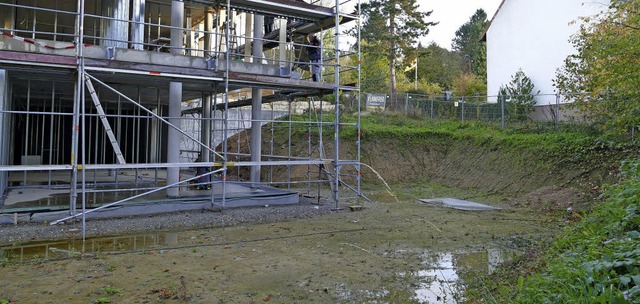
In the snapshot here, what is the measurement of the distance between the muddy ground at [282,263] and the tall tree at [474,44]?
87.8 ft

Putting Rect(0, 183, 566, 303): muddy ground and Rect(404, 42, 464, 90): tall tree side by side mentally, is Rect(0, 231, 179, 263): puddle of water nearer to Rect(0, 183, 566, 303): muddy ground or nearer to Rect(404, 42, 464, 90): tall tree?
Rect(0, 183, 566, 303): muddy ground

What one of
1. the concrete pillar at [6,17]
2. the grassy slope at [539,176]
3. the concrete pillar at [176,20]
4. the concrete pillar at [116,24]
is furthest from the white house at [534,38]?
the concrete pillar at [6,17]

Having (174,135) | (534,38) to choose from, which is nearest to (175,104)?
(174,135)

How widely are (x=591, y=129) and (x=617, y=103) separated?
288 cm

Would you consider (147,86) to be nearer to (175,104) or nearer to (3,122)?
(175,104)

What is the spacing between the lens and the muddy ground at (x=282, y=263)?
531cm

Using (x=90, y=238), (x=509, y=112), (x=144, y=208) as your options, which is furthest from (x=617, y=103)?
(x=90, y=238)

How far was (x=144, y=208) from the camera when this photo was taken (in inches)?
401

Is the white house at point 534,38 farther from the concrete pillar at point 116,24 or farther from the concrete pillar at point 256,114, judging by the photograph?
the concrete pillar at point 116,24

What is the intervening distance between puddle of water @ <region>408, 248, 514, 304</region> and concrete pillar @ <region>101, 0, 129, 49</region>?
9901 millimetres

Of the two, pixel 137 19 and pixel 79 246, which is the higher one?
pixel 137 19

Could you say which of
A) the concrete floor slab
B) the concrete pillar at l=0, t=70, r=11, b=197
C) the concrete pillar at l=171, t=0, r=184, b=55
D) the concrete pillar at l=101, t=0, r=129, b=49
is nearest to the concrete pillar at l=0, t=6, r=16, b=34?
the concrete pillar at l=101, t=0, r=129, b=49

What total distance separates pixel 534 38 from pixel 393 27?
8.94 meters

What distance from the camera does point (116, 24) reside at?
1228cm
